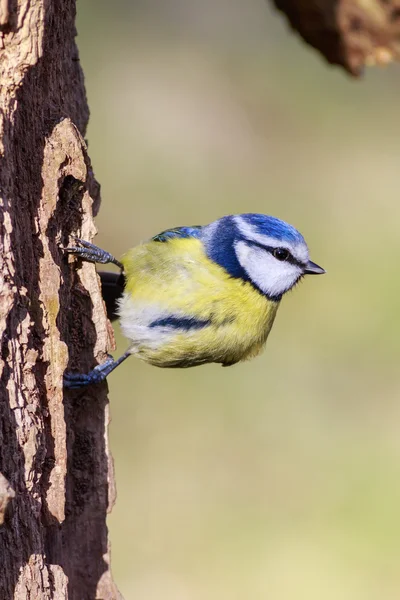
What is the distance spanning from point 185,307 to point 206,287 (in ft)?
0.33

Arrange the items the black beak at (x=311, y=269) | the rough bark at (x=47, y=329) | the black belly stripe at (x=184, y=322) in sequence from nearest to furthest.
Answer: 1. the rough bark at (x=47, y=329)
2. the black belly stripe at (x=184, y=322)
3. the black beak at (x=311, y=269)

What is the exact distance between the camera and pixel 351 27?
9.74 ft

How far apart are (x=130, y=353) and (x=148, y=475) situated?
2030 mm

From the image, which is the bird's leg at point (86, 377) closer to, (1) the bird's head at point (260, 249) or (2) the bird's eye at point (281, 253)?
(1) the bird's head at point (260, 249)

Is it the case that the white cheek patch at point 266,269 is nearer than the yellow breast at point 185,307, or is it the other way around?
the yellow breast at point 185,307

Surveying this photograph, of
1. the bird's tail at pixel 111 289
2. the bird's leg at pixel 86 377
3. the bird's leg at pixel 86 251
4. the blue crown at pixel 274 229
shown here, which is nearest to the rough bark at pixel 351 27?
the blue crown at pixel 274 229

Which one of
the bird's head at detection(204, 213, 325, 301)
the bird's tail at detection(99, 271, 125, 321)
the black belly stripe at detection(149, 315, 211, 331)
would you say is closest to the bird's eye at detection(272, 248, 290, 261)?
the bird's head at detection(204, 213, 325, 301)

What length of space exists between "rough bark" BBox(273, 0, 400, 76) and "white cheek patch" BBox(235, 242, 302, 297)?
0.79m

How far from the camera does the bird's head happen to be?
113 inches

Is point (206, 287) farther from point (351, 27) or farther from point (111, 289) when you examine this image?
point (351, 27)

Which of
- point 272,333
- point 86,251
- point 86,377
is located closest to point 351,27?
point 86,251

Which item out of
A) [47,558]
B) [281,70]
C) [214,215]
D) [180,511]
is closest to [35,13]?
[47,558]

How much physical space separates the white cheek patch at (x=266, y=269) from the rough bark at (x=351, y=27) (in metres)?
0.79

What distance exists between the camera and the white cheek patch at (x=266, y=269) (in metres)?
2.89
